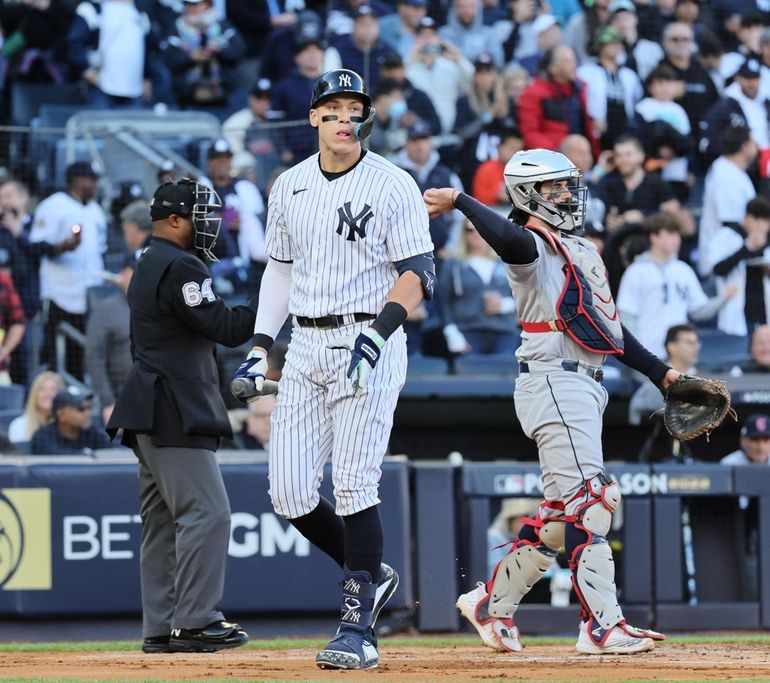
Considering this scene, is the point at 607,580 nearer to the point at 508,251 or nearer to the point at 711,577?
the point at 508,251

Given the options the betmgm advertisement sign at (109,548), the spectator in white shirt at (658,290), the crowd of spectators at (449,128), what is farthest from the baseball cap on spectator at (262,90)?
the betmgm advertisement sign at (109,548)

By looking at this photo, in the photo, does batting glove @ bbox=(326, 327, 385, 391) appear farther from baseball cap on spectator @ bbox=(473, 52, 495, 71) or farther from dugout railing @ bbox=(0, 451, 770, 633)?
baseball cap on spectator @ bbox=(473, 52, 495, 71)

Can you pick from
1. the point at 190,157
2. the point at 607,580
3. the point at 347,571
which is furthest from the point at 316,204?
the point at 190,157

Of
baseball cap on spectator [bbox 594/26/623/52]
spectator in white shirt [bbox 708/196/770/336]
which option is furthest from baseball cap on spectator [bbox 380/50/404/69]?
spectator in white shirt [bbox 708/196/770/336]

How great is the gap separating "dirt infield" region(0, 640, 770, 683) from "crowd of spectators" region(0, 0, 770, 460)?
14.7 feet

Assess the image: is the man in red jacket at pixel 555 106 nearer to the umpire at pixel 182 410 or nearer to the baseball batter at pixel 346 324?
the umpire at pixel 182 410

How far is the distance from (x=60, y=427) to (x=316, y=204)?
469 cm

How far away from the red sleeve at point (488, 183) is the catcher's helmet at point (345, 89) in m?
6.45

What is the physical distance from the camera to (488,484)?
30.5 feet

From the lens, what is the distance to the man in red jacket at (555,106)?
12.8 metres

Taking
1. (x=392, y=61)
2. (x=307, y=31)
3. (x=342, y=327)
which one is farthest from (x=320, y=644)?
(x=307, y=31)

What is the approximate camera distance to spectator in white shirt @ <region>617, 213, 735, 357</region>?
37.7ft

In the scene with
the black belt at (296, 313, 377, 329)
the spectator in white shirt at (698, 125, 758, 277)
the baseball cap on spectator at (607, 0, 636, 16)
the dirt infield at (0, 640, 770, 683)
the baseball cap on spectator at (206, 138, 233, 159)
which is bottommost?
the dirt infield at (0, 640, 770, 683)

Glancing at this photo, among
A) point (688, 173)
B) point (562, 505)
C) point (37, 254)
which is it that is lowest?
point (562, 505)
